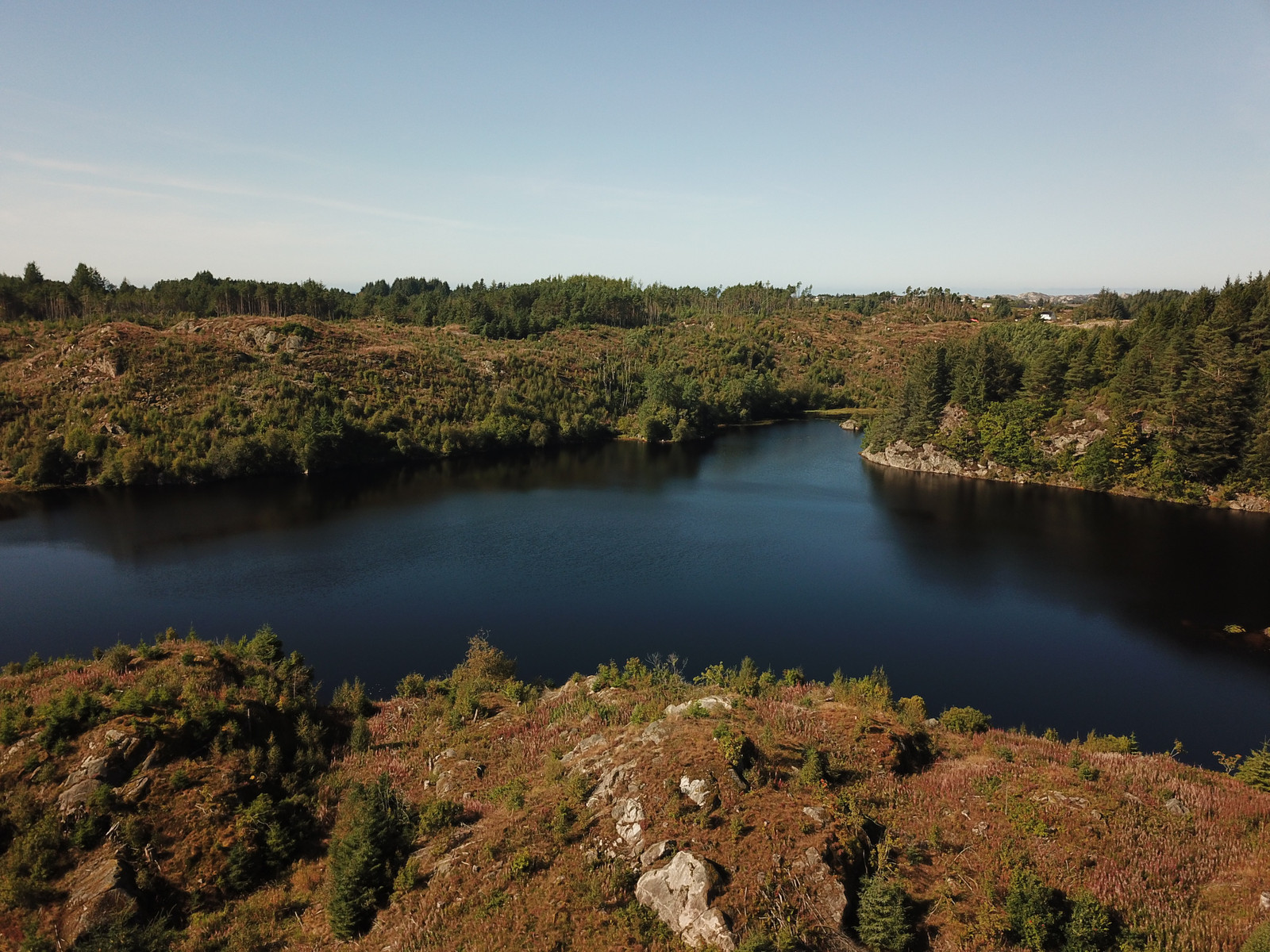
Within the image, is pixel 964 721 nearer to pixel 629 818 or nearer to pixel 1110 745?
pixel 1110 745

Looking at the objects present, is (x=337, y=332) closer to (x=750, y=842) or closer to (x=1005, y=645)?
(x=1005, y=645)

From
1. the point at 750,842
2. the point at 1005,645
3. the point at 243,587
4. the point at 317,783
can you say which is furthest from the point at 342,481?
the point at 750,842

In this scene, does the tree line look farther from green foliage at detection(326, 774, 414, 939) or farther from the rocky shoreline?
green foliage at detection(326, 774, 414, 939)

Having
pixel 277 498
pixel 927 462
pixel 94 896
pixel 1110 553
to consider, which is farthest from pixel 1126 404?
pixel 277 498

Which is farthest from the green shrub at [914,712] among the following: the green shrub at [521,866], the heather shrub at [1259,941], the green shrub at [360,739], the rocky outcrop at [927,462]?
the rocky outcrop at [927,462]

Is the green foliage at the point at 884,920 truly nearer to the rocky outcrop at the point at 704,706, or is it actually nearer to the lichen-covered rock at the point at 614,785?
the lichen-covered rock at the point at 614,785
